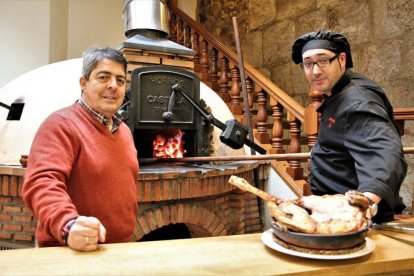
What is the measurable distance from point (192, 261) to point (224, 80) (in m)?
3.85

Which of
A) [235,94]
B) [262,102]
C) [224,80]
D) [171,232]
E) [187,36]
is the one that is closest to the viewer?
[171,232]

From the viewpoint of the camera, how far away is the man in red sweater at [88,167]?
1.21m

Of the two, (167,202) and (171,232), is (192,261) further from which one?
(171,232)

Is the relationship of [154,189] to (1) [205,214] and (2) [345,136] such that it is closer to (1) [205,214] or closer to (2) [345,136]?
(1) [205,214]

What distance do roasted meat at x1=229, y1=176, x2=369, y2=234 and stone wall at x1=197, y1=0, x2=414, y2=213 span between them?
9.38 feet

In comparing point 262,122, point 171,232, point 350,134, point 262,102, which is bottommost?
point 171,232

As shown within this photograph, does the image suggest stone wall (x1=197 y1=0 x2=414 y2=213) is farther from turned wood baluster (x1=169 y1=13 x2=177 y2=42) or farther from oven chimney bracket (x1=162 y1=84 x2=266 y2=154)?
oven chimney bracket (x1=162 y1=84 x2=266 y2=154)

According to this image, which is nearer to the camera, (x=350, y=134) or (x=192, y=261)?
(x=192, y=261)

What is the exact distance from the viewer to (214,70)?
4.91 metres

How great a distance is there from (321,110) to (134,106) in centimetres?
174

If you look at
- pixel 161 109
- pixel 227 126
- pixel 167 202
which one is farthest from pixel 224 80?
pixel 167 202

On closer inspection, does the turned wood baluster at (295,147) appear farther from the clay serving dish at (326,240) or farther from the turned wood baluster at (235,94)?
the clay serving dish at (326,240)

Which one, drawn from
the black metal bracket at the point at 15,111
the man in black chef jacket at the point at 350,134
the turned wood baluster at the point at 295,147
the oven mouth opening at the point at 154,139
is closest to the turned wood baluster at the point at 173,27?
the oven mouth opening at the point at 154,139

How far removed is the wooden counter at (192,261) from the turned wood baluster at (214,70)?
3.90 metres
